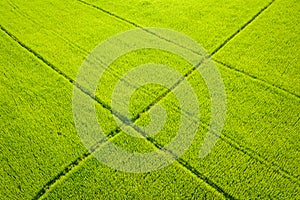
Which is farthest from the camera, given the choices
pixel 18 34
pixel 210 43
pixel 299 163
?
pixel 18 34

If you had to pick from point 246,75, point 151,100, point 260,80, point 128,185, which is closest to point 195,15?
point 246,75

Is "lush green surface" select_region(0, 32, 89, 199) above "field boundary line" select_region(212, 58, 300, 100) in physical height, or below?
above

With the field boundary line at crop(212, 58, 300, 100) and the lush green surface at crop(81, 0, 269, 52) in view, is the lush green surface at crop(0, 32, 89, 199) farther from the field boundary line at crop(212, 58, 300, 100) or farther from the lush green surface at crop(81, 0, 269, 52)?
the field boundary line at crop(212, 58, 300, 100)

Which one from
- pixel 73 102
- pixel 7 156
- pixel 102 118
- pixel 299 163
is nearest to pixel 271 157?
pixel 299 163

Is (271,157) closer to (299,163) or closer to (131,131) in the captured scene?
(299,163)

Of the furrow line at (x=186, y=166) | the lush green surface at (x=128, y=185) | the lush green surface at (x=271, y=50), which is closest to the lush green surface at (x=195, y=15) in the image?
the lush green surface at (x=271, y=50)

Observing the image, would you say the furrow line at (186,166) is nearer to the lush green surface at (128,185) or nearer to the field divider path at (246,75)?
the lush green surface at (128,185)

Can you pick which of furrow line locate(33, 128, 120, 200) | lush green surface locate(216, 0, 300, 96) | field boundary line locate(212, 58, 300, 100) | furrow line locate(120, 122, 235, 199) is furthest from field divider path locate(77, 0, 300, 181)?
furrow line locate(33, 128, 120, 200)
